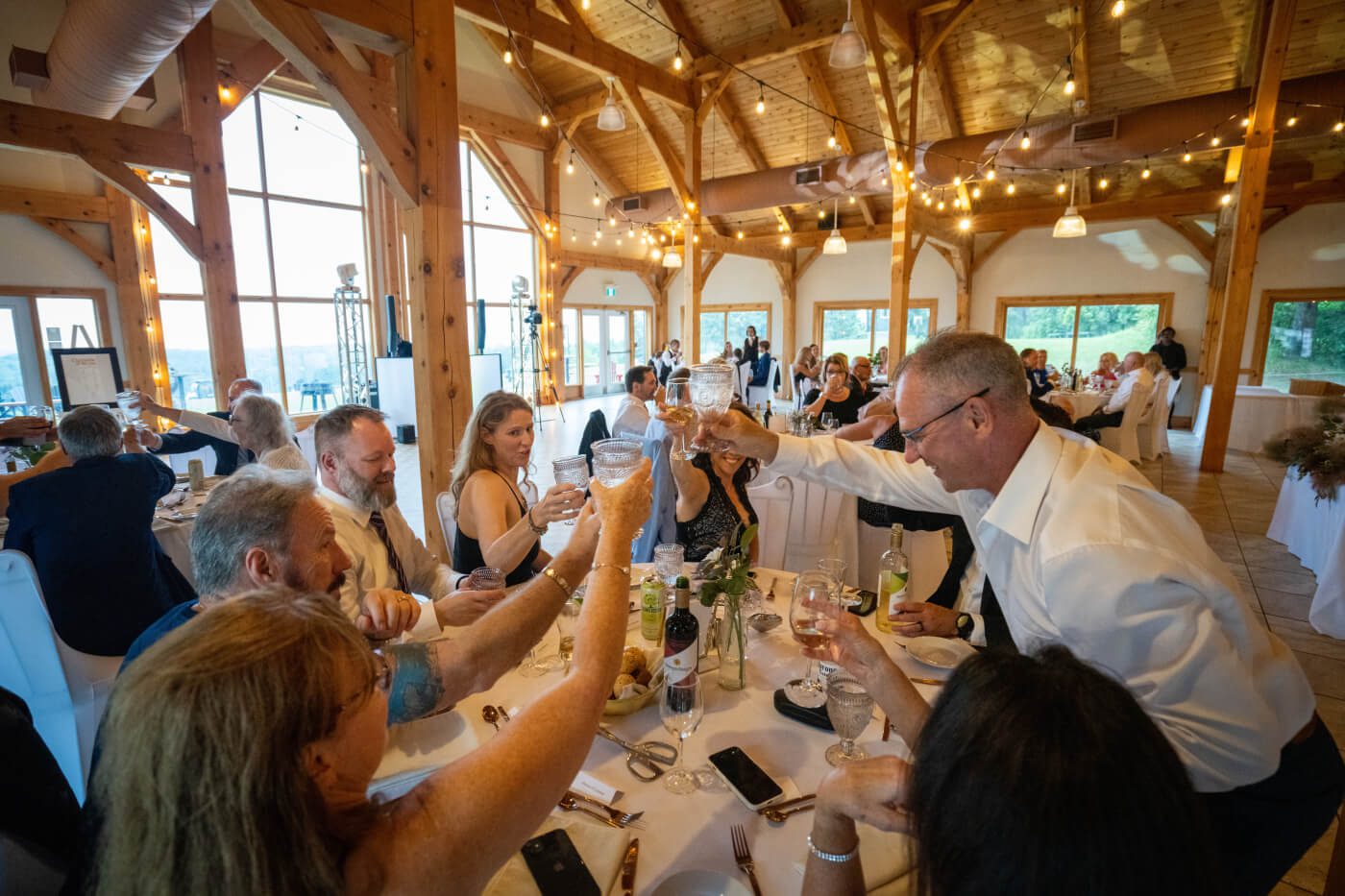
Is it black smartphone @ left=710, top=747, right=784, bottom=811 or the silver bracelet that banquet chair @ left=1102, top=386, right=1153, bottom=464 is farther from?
the silver bracelet

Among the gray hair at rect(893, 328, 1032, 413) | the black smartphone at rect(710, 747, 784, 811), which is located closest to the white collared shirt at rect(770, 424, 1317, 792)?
the gray hair at rect(893, 328, 1032, 413)

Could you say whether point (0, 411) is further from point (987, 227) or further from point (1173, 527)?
point (987, 227)

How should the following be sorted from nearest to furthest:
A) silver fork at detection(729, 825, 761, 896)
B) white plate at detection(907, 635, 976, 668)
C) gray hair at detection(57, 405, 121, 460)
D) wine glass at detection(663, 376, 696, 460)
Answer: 1. silver fork at detection(729, 825, 761, 896)
2. wine glass at detection(663, 376, 696, 460)
3. white plate at detection(907, 635, 976, 668)
4. gray hair at detection(57, 405, 121, 460)

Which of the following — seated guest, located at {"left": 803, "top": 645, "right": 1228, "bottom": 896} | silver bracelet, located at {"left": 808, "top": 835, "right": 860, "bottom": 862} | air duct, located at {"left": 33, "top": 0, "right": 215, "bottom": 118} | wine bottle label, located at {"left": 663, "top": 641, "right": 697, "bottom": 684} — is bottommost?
silver bracelet, located at {"left": 808, "top": 835, "right": 860, "bottom": 862}

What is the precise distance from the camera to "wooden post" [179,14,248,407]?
18.8 ft

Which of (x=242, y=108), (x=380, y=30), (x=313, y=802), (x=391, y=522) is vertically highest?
(x=242, y=108)

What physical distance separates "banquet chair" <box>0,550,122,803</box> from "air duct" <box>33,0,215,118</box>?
304 centimetres

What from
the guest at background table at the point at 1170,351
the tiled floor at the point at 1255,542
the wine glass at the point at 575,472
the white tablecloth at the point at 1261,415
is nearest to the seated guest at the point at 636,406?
the tiled floor at the point at 1255,542

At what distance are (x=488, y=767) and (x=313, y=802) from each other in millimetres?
192

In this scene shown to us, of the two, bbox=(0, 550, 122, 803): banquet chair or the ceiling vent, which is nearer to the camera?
bbox=(0, 550, 122, 803): banquet chair

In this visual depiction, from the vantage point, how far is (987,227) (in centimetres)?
1202

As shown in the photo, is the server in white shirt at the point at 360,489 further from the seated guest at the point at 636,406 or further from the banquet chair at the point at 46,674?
the seated guest at the point at 636,406

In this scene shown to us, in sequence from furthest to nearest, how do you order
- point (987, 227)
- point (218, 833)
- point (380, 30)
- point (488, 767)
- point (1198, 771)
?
point (987, 227)
point (380, 30)
point (1198, 771)
point (488, 767)
point (218, 833)

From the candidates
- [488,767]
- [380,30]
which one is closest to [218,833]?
[488,767]
